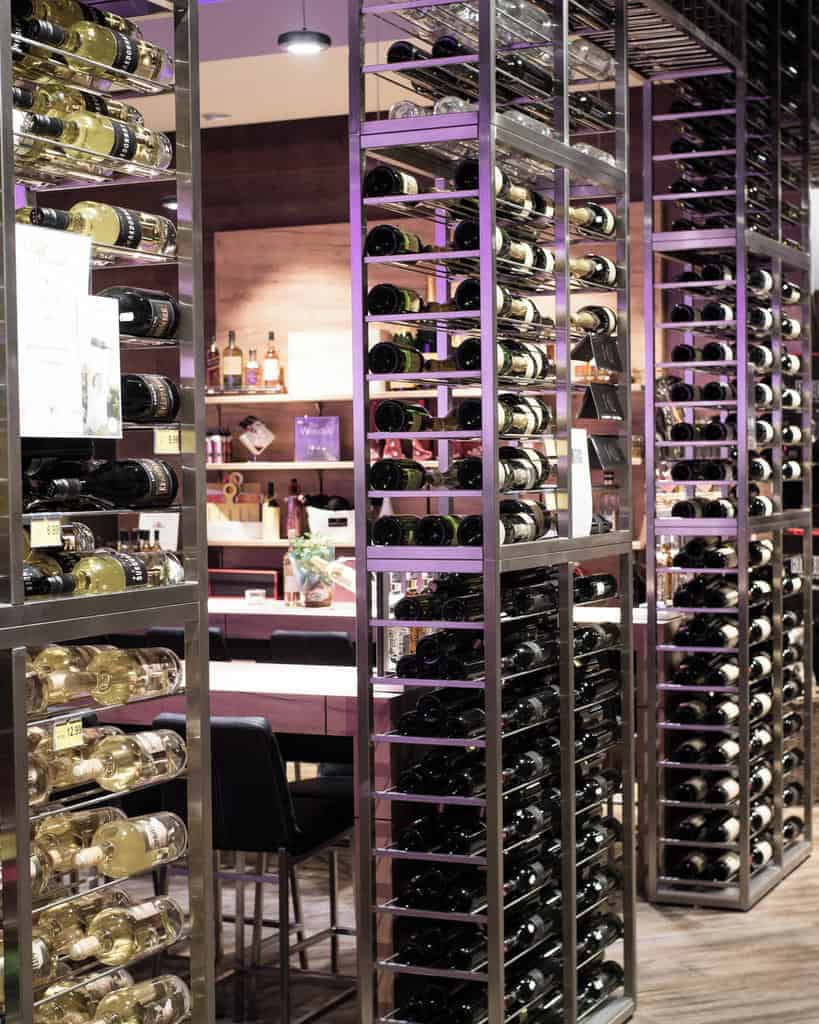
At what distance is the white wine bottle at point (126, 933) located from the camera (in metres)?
2.50

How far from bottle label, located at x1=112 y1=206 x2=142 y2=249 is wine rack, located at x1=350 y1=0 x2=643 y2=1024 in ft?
3.70

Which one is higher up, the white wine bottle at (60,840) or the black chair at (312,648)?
the white wine bottle at (60,840)

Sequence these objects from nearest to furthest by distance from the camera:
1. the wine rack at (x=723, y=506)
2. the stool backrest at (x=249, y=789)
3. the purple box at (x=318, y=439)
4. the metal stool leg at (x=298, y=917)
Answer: the stool backrest at (x=249, y=789)
the metal stool leg at (x=298, y=917)
the wine rack at (x=723, y=506)
the purple box at (x=318, y=439)

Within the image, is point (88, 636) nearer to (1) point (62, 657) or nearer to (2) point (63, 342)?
(1) point (62, 657)

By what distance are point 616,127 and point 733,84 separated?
1359mm

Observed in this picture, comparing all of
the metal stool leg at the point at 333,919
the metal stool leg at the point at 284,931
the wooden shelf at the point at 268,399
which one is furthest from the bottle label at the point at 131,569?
the wooden shelf at the point at 268,399

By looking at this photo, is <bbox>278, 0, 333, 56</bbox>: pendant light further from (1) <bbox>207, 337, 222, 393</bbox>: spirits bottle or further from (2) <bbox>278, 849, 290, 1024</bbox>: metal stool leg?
(2) <bbox>278, 849, 290, 1024</bbox>: metal stool leg

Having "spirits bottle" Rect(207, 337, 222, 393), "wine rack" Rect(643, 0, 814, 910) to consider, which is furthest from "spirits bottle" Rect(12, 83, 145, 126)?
"spirits bottle" Rect(207, 337, 222, 393)

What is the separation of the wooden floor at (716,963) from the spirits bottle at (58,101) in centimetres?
280

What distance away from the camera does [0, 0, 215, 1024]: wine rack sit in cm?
219

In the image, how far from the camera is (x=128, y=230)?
8.43 feet

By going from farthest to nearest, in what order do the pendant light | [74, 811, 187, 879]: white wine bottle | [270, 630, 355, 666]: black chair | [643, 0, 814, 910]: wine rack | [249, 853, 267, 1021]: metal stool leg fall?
1. the pendant light
2. [270, 630, 355, 666]: black chair
3. [643, 0, 814, 910]: wine rack
4. [249, 853, 267, 1021]: metal stool leg
5. [74, 811, 187, 879]: white wine bottle

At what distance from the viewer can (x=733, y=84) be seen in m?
5.58

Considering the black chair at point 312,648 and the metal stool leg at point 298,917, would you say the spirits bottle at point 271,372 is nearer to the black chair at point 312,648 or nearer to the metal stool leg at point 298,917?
the black chair at point 312,648
